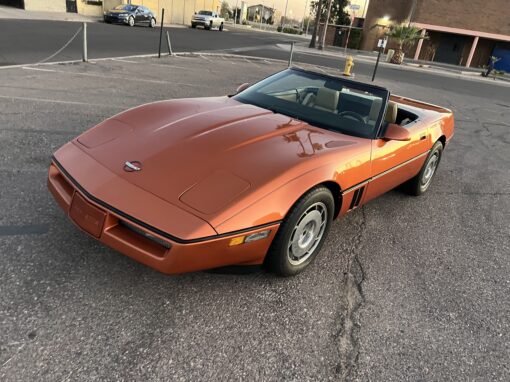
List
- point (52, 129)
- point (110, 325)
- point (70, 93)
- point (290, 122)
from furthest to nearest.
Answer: point (70, 93), point (52, 129), point (290, 122), point (110, 325)

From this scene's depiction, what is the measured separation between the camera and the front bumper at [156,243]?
2217mm

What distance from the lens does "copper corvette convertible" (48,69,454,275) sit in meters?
2.29

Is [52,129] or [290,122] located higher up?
[290,122]

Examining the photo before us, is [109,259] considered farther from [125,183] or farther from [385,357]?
[385,357]

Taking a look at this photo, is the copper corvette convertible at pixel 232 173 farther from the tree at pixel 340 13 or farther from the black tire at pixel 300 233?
the tree at pixel 340 13

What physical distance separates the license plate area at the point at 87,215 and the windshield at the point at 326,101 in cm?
190

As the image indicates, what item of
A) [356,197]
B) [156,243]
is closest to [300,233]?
[356,197]

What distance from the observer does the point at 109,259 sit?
2781 millimetres

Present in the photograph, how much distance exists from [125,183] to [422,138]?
3.04 m

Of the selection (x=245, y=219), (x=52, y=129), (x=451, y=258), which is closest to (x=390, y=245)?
(x=451, y=258)

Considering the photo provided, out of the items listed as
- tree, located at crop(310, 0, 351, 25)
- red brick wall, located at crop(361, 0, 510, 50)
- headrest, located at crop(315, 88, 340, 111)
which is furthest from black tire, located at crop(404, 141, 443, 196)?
tree, located at crop(310, 0, 351, 25)

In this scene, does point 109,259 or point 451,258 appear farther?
point 451,258

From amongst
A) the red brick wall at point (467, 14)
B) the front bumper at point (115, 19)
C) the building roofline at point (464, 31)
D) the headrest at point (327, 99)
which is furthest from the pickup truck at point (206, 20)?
the headrest at point (327, 99)

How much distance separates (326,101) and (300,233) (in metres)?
1.56
